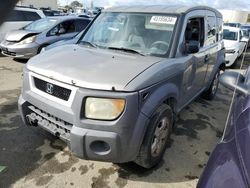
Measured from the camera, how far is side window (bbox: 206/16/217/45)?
4551mm

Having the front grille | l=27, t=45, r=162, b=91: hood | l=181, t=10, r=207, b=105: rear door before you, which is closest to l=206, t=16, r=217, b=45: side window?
l=181, t=10, r=207, b=105: rear door

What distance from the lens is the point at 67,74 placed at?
8.70 feet

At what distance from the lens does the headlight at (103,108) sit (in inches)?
96.6

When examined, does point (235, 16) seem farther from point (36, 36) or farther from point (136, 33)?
point (136, 33)

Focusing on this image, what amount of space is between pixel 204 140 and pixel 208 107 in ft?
5.25

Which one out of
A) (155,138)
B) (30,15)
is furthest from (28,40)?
(155,138)

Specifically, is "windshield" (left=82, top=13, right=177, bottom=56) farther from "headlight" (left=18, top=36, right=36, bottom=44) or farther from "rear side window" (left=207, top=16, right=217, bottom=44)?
"headlight" (left=18, top=36, right=36, bottom=44)

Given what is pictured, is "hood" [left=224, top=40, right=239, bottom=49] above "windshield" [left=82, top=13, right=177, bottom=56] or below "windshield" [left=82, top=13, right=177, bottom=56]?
below

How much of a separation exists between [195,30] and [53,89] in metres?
2.43

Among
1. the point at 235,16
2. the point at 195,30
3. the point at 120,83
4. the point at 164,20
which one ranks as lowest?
the point at 235,16

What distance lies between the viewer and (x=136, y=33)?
3.54 meters

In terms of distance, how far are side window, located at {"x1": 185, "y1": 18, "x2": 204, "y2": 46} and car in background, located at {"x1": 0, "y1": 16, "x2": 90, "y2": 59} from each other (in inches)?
220

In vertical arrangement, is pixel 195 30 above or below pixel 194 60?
above

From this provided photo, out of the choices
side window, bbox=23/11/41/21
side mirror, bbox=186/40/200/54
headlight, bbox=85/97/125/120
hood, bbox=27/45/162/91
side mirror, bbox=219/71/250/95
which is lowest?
side window, bbox=23/11/41/21
